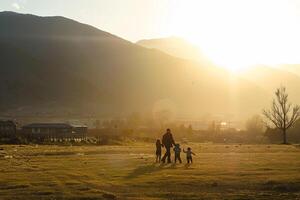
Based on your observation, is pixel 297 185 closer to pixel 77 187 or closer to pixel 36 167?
pixel 77 187

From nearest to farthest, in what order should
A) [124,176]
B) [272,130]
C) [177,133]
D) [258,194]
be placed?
1. [258,194]
2. [124,176]
3. [272,130]
4. [177,133]

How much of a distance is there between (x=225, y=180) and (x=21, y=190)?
36.9 feet

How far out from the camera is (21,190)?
88.4ft

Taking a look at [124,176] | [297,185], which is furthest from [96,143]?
[297,185]

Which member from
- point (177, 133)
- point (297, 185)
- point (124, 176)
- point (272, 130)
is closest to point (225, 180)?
point (297, 185)

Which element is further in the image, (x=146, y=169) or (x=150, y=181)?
(x=146, y=169)

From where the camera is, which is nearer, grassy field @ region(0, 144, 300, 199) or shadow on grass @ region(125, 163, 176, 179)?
grassy field @ region(0, 144, 300, 199)

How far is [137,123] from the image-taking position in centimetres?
19762

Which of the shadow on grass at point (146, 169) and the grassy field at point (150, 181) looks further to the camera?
the shadow on grass at point (146, 169)

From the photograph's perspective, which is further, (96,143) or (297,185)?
(96,143)

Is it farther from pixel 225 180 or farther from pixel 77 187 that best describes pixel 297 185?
pixel 77 187

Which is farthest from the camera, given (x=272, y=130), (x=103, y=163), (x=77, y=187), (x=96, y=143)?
(x=272, y=130)

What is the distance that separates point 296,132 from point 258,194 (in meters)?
97.2

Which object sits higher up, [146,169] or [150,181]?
[146,169]
